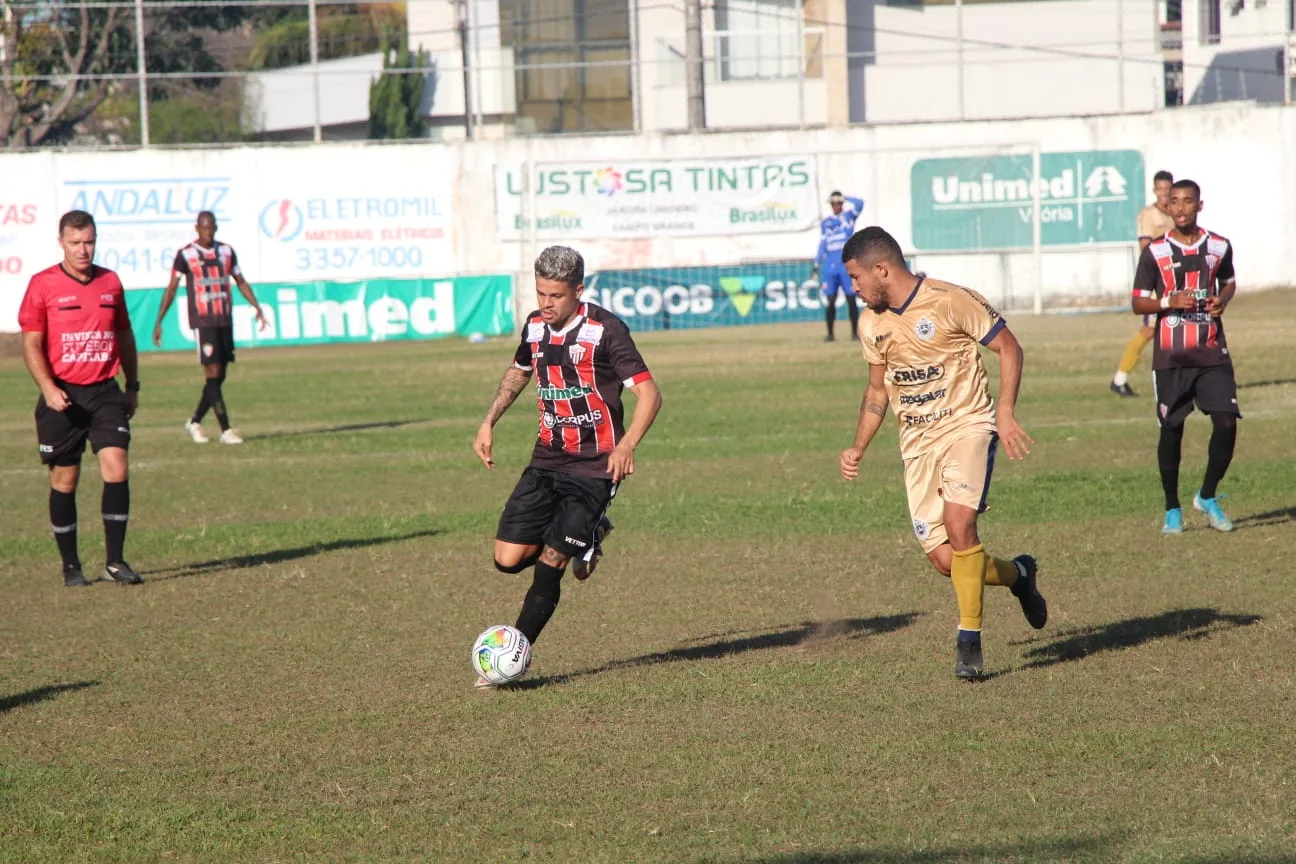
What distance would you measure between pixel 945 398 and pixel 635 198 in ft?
97.8

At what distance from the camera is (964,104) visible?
3794 cm

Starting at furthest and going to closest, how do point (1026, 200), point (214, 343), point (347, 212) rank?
1. point (347, 212)
2. point (1026, 200)
3. point (214, 343)

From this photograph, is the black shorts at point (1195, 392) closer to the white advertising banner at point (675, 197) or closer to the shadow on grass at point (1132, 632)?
the shadow on grass at point (1132, 632)

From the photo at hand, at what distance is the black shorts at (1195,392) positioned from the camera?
10391 millimetres

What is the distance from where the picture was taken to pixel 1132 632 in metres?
7.84

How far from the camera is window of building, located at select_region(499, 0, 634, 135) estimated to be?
39.6m

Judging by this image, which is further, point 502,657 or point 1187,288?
point 1187,288

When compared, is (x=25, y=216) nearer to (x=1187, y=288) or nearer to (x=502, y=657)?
(x=1187, y=288)

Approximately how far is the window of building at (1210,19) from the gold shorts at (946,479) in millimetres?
39166

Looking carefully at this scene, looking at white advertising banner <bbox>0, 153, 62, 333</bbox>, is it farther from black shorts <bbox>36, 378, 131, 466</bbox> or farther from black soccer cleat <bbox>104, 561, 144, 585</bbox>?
Answer: black soccer cleat <bbox>104, 561, 144, 585</bbox>

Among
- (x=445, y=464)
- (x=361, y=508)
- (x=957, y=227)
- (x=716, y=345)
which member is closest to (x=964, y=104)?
(x=957, y=227)

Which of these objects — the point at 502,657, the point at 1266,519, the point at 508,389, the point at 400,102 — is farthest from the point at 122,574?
the point at 400,102

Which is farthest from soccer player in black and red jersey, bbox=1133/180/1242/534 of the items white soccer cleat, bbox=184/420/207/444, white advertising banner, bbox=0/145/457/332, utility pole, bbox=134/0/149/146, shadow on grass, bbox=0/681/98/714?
utility pole, bbox=134/0/149/146

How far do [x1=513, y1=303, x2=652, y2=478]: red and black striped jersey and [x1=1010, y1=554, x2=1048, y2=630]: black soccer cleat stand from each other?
1.84m
